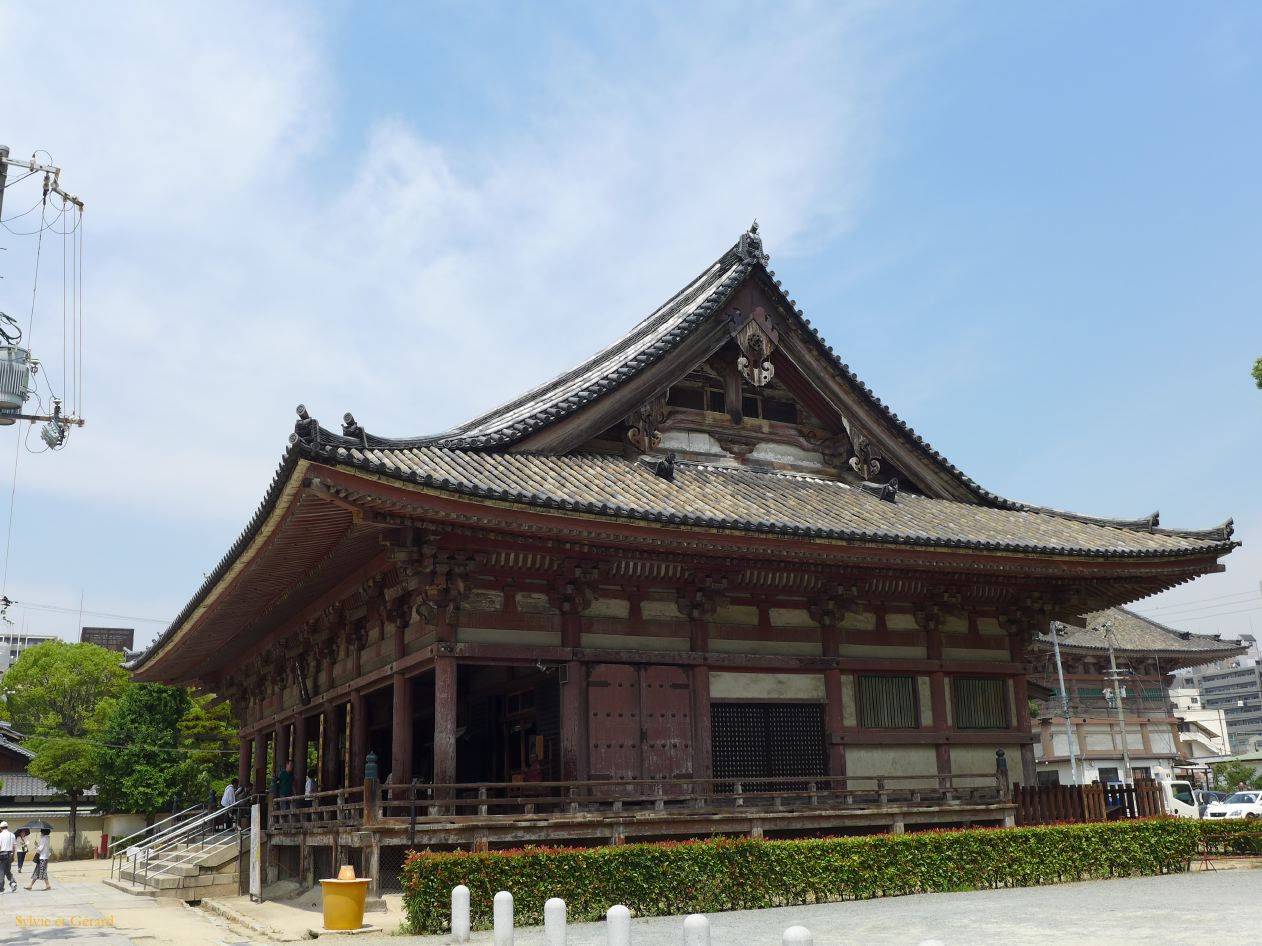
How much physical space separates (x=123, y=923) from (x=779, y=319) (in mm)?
17049

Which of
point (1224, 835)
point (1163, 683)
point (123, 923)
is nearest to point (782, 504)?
point (1224, 835)

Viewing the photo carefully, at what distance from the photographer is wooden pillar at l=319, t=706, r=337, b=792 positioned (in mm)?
24484

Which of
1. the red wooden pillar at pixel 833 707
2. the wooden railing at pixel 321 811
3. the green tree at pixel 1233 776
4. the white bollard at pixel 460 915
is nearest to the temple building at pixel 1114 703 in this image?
the green tree at pixel 1233 776

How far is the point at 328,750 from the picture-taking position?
2505cm

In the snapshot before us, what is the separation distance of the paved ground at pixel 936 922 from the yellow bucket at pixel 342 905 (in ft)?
1.45

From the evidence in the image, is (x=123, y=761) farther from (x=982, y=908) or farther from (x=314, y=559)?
(x=982, y=908)

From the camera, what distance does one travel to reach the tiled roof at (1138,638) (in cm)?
5849

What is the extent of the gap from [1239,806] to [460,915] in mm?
45902

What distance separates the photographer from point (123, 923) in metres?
19.2

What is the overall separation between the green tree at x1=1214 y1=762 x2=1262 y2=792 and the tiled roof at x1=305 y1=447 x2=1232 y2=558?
62.8m

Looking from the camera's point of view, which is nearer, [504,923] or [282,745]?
[504,923]

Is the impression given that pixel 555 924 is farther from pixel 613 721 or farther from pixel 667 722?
pixel 667 722

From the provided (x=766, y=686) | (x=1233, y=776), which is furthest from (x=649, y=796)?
(x=1233, y=776)

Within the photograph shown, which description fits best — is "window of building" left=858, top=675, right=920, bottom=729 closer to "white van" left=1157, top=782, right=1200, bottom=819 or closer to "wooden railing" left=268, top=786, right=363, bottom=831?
"wooden railing" left=268, top=786, right=363, bottom=831
